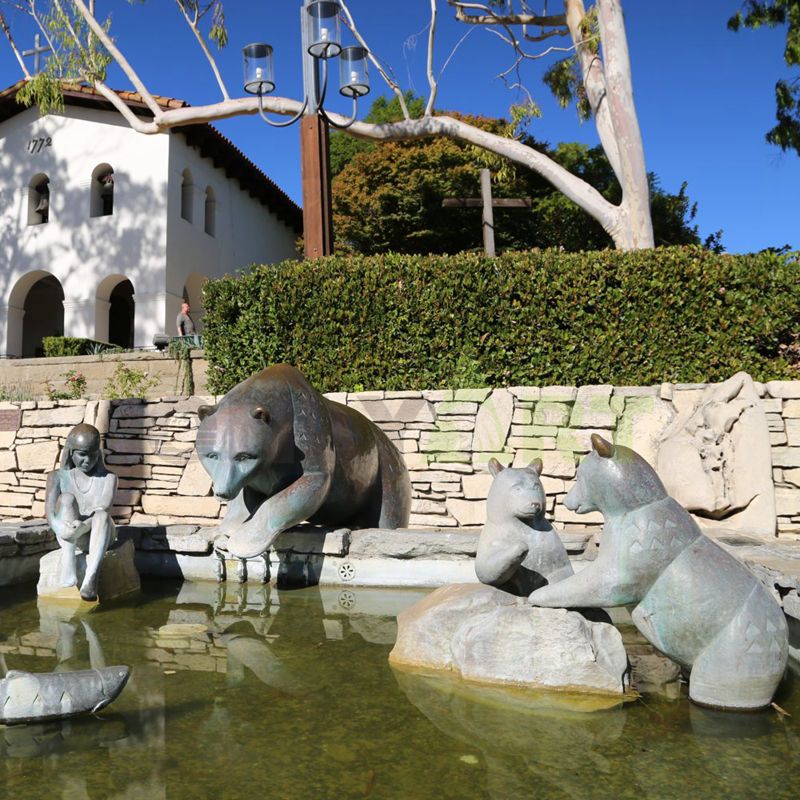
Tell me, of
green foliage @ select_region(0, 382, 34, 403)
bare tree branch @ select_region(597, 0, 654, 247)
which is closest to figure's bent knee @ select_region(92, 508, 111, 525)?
green foliage @ select_region(0, 382, 34, 403)

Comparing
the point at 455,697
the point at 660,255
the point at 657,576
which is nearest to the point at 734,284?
→ the point at 660,255

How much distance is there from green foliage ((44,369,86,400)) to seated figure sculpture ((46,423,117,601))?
5.50 m

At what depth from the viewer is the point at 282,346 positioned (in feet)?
27.1

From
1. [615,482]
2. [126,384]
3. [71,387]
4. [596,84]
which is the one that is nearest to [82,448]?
[615,482]

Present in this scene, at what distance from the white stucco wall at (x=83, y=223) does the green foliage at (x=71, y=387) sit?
5.73 m

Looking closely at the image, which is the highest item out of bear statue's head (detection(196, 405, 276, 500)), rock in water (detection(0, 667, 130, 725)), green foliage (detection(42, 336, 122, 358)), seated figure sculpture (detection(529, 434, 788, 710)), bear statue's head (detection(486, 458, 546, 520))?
green foliage (detection(42, 336, 122, 358))

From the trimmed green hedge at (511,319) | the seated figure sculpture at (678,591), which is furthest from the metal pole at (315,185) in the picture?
the seated figure sculpture at (678,591)

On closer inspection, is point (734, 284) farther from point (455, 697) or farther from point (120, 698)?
point (120, 698)

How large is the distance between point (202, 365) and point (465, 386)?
509 cm

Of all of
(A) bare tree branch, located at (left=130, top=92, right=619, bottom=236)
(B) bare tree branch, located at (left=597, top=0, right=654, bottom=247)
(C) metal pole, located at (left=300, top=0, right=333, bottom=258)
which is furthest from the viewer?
(A) bare tree branch, located at (left=130, top=92, right=619, bottom=236)

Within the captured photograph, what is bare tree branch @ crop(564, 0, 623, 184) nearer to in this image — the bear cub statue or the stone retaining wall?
the stone retaining wall

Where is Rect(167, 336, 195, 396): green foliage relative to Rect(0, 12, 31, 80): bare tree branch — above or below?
below

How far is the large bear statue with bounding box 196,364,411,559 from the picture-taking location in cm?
379

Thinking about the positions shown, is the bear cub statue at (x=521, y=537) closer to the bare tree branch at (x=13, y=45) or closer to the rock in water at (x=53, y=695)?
the rock in water at (x=53, y=695)
